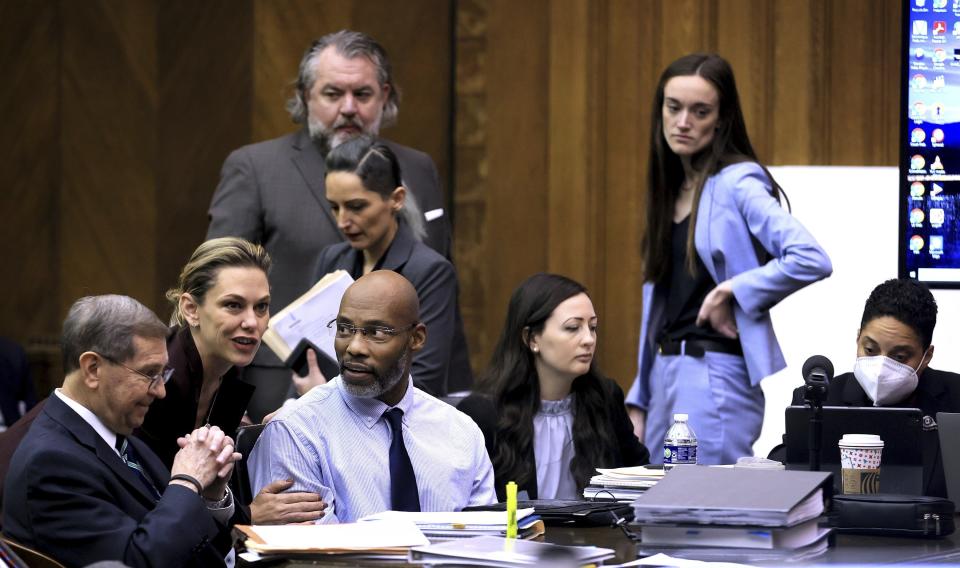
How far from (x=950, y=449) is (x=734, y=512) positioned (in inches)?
37.8

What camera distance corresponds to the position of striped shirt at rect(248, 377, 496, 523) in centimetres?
365

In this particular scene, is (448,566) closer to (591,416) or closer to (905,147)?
(591,416)

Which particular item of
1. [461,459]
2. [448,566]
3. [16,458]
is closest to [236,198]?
[461,459]

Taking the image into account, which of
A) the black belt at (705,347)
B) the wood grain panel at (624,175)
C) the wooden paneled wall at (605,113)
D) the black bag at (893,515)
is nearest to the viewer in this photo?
the black bag at (893,515)

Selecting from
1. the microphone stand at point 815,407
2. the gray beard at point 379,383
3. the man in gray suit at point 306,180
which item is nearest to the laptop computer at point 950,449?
the microphone stand at point 815,407

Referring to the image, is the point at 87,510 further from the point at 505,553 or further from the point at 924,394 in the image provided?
the point at 924,394

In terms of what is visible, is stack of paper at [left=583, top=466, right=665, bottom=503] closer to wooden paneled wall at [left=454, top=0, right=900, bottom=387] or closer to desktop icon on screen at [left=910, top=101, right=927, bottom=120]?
desktop icon on screen at [left=910, top=101, right=927, bottom=120]

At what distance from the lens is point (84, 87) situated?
276 inches

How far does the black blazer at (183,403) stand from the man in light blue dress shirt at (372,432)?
30 cm

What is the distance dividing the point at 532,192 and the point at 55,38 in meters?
2.20

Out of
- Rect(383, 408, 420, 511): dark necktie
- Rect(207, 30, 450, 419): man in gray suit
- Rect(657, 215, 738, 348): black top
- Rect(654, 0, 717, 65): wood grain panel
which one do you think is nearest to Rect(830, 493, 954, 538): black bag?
Rect(383, 408, 420, 511): dark necktie

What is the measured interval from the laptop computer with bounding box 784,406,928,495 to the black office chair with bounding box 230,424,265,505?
4.11ft

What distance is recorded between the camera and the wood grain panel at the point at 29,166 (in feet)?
23.0

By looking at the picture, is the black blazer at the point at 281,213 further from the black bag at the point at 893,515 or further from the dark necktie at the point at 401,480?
the black bag at the point at 893,515
